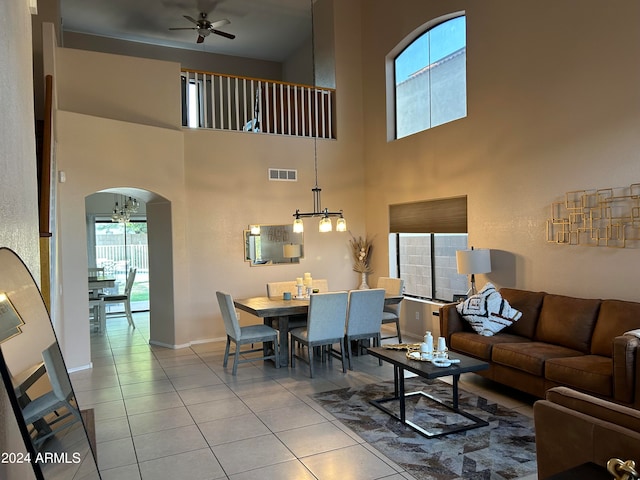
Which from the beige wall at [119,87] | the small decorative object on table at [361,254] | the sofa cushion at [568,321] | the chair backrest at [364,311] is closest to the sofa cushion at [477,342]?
the sofa cushion at [568,321]

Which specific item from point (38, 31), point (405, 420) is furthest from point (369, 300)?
point (38, 31)

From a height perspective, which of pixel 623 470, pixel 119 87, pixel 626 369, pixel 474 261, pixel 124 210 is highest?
pixel 119 87

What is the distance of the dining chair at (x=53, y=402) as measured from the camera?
1.22 m

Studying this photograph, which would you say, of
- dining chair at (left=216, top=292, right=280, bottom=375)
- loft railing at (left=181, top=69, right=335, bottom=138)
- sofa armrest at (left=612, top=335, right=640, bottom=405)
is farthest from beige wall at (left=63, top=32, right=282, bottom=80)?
sofa armrest at (left=612, top=335, right=640, bottom=405)

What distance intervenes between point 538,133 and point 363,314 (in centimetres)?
285

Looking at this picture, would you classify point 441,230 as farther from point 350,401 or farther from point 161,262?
point 161,262

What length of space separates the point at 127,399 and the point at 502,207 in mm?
4683

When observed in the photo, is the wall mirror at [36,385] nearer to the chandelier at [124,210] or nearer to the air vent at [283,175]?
the air vent at [283,175]

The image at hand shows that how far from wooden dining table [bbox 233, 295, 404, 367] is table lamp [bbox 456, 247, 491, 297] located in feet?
4.00

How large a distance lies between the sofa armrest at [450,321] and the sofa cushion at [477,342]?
9 centimetres

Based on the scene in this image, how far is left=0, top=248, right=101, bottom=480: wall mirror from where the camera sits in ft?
3.77

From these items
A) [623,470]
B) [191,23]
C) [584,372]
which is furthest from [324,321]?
[191,23]

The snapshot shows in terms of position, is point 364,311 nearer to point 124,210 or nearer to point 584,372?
point 584,372

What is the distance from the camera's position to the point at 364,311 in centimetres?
569
